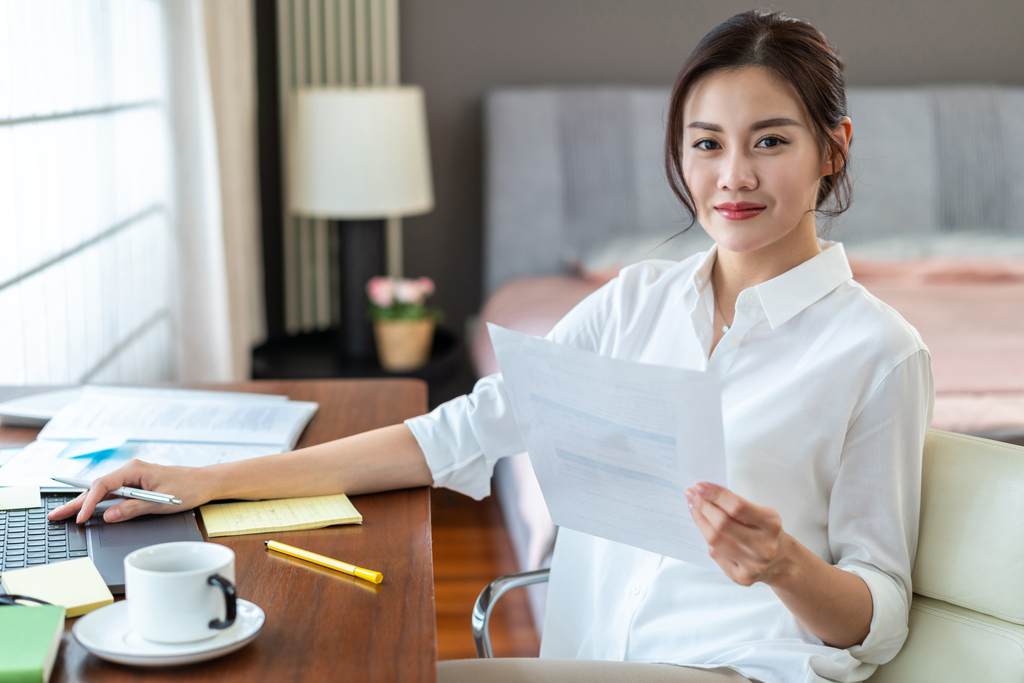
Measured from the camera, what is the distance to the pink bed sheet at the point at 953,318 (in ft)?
5.34

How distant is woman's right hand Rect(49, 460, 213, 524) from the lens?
0.91 metres

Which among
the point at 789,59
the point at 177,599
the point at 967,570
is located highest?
the point at 789,59

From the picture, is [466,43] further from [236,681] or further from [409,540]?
[236,681]

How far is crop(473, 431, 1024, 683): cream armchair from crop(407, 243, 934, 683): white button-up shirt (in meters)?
0.03

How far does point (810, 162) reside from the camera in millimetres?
1004

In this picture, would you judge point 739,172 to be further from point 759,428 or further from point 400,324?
point 400,324

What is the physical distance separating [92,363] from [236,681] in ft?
4.28

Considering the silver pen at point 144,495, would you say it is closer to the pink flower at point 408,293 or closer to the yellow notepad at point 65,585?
the yellow notepad at point 65,585

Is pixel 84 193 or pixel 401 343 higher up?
pixel 84 193

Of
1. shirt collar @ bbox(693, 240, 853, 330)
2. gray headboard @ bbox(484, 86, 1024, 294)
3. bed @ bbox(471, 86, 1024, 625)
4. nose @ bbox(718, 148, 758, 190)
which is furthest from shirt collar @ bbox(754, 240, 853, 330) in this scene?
gray headboard @ bbox(484, 86, 1024, 294)

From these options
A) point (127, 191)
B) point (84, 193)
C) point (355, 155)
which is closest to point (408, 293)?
point (355, 155)

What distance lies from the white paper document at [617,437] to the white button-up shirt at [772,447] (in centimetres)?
18

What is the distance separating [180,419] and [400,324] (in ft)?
4.31

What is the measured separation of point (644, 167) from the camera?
2912 millimetres
